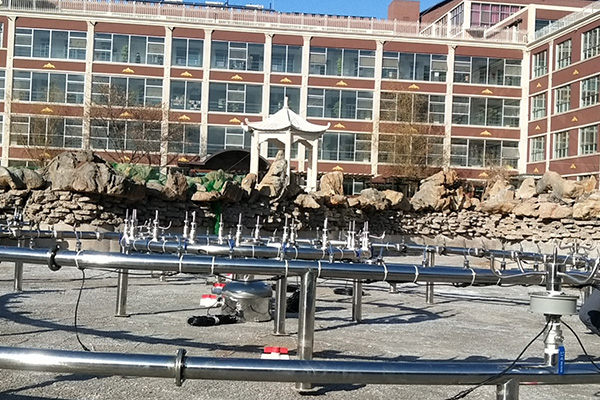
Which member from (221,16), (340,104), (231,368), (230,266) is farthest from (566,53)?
(231,368)

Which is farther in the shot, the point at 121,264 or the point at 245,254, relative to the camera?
the point at 245,254

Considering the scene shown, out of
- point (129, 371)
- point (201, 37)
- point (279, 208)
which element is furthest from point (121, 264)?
point (201, 37)

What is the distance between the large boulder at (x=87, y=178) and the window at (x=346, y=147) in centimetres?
3273

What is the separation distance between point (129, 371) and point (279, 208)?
79.3 ft

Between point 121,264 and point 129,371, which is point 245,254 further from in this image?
point 129,371

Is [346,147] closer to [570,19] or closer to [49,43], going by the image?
[570,19]

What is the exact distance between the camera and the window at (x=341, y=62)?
52688 mm

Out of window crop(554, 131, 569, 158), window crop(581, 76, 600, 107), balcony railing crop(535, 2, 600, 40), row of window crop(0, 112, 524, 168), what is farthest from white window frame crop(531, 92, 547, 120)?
window crop(581, 76, 600, 107)

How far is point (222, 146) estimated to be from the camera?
51812mm

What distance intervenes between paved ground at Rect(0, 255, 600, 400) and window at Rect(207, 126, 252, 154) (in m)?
38.6

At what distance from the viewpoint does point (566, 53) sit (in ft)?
163

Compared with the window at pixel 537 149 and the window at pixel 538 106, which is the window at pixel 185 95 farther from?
the window at pixel 537 149

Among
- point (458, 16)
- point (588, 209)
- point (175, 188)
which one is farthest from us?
point (458, 16)

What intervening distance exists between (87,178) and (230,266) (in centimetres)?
1588
